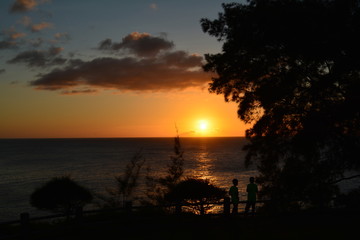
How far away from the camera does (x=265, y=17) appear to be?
50.7 ft

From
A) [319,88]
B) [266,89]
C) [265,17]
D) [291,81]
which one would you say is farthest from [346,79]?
[265,17]

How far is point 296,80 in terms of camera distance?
16.5 m

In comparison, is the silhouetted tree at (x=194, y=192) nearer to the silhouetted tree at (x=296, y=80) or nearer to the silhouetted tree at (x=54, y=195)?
the silhouetted tree at (x=296, y=80)

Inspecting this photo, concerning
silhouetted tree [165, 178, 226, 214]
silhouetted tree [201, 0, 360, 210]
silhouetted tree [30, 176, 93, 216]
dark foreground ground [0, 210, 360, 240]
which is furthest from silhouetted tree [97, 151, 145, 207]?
silhouetted tree [201, 0, 360, 210]

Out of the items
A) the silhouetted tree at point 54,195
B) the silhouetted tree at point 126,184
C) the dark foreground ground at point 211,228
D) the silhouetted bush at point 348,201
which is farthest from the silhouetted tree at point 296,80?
the silhouetted tree at point 54,195

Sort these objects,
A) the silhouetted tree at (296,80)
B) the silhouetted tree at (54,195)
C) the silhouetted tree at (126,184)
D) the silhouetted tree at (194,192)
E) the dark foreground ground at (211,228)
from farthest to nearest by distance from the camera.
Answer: the silhouetted tree at (126,184), the silhouetted tree at (54,195), the silhouetted tree at (194,192), the silhouetted tree at (296,80), the dark foreground ground at (211,228)

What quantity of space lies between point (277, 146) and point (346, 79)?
457 centimetres

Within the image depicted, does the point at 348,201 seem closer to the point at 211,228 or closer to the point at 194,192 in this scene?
the point at 194,192

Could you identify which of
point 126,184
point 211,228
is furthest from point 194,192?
point 126,184

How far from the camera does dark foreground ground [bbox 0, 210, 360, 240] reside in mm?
13094

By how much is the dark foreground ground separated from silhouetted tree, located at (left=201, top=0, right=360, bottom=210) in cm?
262

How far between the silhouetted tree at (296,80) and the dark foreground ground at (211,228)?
8.59 feet

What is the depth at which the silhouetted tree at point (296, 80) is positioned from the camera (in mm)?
14734

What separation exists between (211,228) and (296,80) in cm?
811
